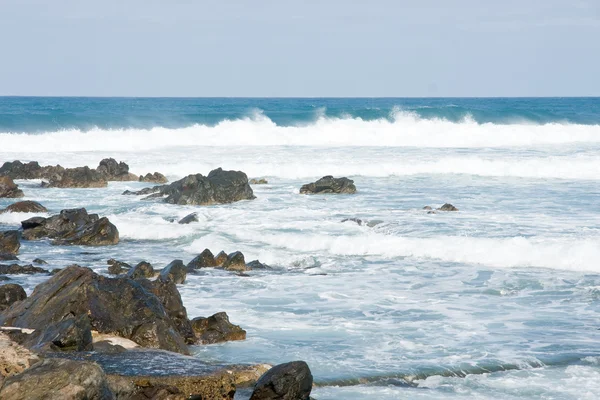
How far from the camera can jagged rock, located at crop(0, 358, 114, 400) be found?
5.70 meters

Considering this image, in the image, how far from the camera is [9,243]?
1633 centimetres

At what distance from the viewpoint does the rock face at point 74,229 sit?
17.6 metres

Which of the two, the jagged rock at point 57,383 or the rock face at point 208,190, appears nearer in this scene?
the jagged rock at point 57,383

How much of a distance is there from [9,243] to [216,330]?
25.5 ft

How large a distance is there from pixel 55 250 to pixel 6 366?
1057 cm

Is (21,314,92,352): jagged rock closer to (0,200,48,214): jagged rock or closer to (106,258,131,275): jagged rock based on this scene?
(106,258,131,275): jagged rock

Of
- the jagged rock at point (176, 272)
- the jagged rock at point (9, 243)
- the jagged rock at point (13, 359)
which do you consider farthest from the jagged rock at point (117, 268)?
the jagged rock at point (13, 359)

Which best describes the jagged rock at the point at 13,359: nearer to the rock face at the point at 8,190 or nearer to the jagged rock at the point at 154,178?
the rock face at the point at 8,190

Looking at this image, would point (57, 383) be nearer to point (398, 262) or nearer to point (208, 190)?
point (398, 262)

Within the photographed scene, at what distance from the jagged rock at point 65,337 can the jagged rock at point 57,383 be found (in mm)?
1980

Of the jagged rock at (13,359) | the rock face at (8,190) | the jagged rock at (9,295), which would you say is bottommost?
the rock face at (8,190)

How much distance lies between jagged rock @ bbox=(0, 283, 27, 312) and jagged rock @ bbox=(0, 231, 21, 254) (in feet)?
18.7

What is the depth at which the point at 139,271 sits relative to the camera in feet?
43.7

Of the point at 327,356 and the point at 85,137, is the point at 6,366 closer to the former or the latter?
the point at 327,356
